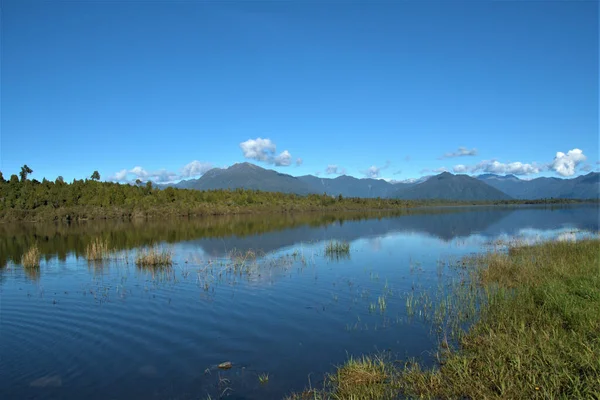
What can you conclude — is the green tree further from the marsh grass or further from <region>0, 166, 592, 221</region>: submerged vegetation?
the marsh grass

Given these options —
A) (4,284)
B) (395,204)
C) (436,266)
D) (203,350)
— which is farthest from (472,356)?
(395,204)

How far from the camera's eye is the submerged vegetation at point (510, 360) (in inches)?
297

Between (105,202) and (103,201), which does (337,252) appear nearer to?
(105,202)

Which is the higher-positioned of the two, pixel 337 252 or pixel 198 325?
pixel 337 252

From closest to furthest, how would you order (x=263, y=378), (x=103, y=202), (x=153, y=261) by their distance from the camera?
(x=263, y=378) → (x=153, y=261) → (x=103, y=202)

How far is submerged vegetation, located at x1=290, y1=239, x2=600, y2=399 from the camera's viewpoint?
7.54 metres

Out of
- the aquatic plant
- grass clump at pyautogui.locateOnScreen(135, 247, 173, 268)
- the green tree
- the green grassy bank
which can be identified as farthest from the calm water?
the green tree

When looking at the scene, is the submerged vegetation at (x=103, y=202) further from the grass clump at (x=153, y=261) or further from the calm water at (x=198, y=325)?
the grass clump at (x=153, y=261)

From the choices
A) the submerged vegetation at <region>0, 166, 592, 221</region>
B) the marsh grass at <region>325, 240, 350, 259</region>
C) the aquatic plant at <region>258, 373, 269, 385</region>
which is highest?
the submerged vegetation at <region>0, 166, 592, 221</region>

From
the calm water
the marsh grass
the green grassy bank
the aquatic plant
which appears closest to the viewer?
the aquatic plant

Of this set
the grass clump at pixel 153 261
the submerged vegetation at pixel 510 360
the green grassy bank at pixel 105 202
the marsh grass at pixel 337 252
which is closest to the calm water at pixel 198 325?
the grass clump at pixel 153 261

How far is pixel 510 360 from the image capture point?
8.59 m

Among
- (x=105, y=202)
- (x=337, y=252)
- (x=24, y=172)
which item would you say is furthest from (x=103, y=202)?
(x=337, y=252)

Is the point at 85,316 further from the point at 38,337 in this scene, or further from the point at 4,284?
the point at 4,284
